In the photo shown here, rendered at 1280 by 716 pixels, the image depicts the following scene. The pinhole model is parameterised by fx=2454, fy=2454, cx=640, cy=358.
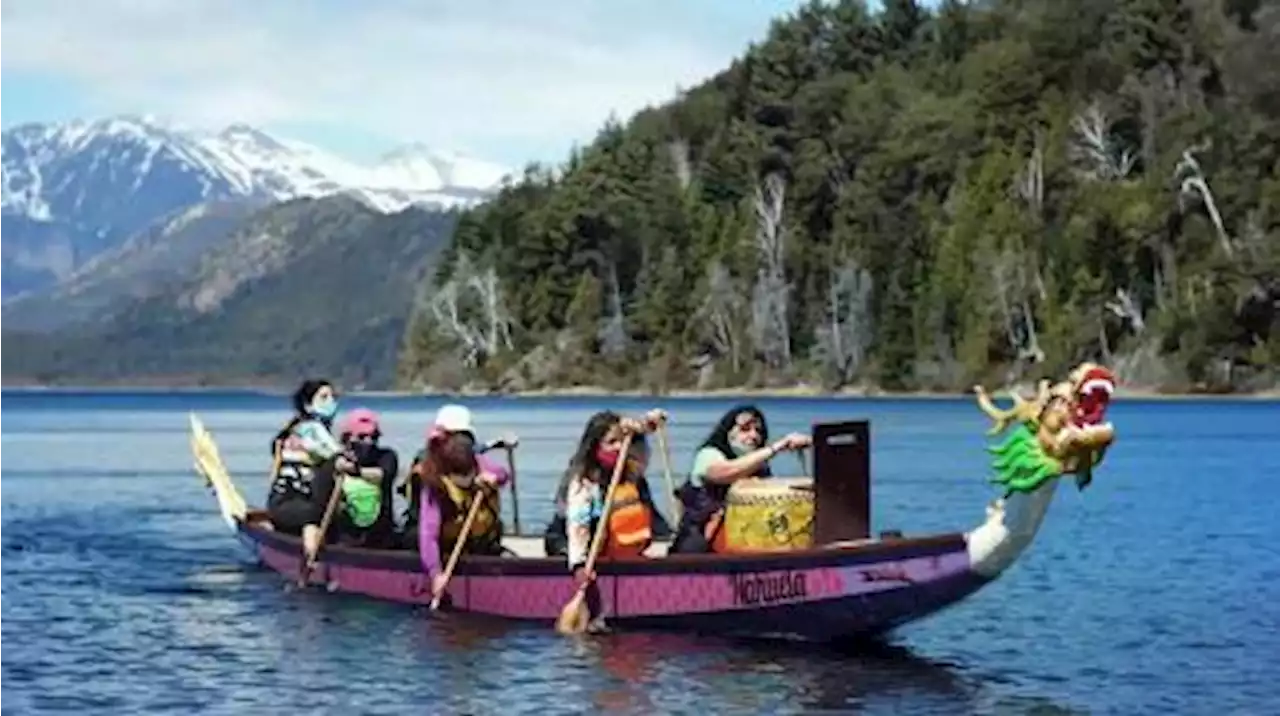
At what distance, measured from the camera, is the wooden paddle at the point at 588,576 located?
96.3ft

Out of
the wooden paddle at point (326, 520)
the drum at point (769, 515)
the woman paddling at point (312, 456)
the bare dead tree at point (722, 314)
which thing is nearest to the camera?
the drum at point (769, 515)

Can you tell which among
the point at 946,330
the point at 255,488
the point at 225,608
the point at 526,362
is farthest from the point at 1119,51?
the point at 225,608

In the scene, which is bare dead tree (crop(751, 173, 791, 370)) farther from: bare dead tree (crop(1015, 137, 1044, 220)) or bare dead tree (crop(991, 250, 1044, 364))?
bare dead tree (crop(991, 250, 1044, 364))

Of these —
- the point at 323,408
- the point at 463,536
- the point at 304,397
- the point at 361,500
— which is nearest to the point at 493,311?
the point at 304,397

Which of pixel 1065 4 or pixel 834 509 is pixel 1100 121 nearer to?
pixel 1065 4

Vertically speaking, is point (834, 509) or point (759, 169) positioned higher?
point (759, 169)

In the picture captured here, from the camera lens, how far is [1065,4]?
164250 millimetres

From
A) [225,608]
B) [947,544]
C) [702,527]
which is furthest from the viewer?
[225,608]

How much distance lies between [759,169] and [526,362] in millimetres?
24480

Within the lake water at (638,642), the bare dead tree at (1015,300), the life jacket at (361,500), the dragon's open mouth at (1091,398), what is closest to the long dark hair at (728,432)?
the lake water at (638,642)

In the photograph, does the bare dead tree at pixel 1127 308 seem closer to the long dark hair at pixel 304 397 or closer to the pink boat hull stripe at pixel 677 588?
the long dark hair at pixel 304 397

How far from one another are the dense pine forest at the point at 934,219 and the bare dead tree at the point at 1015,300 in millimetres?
Result: 143

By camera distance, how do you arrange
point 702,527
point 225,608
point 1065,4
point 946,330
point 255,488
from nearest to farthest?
point 702,527, point 225,608, point 255,488, point 946,330, point 1065,4

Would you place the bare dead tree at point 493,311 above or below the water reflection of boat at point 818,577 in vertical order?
above
